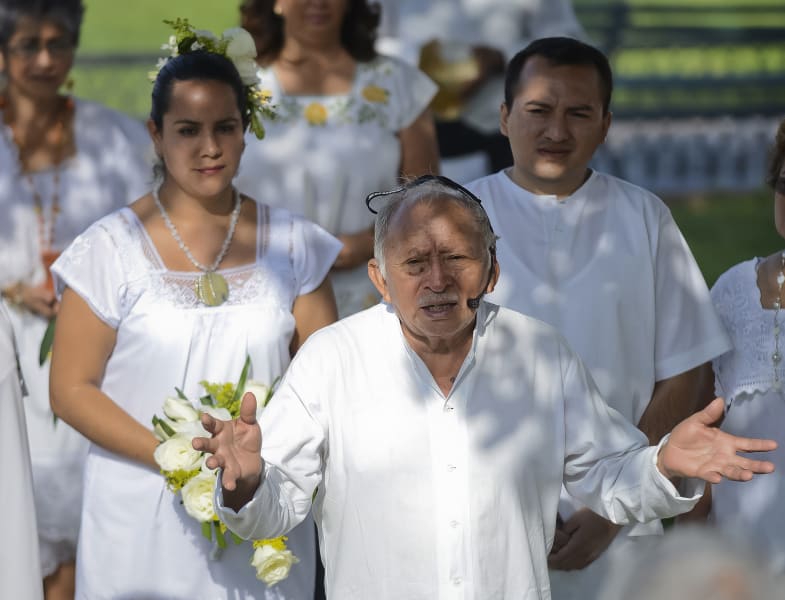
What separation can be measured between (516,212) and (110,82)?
8540 millimetres

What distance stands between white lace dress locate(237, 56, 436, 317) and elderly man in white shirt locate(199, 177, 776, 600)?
5.98ft

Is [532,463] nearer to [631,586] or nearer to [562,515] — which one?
[562,515]

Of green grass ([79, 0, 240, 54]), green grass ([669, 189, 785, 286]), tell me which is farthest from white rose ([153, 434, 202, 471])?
green grass ([79, 0, 240, 54])

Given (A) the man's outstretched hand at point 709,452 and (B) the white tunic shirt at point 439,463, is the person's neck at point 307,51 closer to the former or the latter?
(B) the white tunic shirt at point 439,463

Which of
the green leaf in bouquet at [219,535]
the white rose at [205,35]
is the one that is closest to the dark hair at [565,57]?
the white rose at [205,35]

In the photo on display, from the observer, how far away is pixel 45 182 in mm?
5387

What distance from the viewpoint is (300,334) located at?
14.1 ft

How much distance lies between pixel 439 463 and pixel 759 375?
53.8 inches

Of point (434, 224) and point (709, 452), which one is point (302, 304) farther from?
point (709, 452)

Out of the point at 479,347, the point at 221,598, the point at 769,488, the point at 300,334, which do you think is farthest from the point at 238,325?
the point at 769,488

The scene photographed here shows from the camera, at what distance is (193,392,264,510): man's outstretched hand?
9.82 feet

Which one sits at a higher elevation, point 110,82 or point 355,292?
point 110,82

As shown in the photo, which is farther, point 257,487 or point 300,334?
point 300,334

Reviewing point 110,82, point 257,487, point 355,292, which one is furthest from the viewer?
point 110,82
